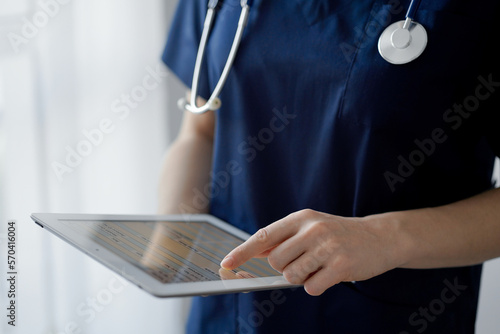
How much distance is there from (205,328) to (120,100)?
751 millimetres

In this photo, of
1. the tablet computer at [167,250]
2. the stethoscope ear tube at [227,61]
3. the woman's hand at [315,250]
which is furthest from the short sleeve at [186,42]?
the woman's hand at [315,250]

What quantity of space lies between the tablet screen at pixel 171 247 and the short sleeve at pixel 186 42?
→ 0.78 ft

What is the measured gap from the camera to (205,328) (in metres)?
0.82

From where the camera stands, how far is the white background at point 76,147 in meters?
1.12

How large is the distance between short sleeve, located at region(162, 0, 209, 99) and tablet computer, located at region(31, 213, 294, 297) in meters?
0.23

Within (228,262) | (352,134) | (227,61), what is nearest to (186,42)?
(227,61)

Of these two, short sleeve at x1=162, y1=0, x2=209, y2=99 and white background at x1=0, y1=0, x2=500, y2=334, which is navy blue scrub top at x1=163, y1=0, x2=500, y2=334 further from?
white background at x1=0, y1=0, x2=500, y2=334

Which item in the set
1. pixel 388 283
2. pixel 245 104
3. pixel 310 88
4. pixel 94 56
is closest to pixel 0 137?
pixel 94 56

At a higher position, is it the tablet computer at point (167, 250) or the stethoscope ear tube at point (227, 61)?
the stethoscope ear tube at point (227, 61)

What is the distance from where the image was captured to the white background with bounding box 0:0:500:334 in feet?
3.69

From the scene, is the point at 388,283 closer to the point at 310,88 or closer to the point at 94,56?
the point at 310,88

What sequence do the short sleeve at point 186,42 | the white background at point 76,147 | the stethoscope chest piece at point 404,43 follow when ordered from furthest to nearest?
1. the white background at point 76,147
2. the short sleeve at point 186,42
3. the stethoscope chest piece at point 404,43

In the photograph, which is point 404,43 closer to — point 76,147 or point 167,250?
point 167,250

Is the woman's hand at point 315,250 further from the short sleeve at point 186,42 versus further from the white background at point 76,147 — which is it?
the white background at point 76,147
